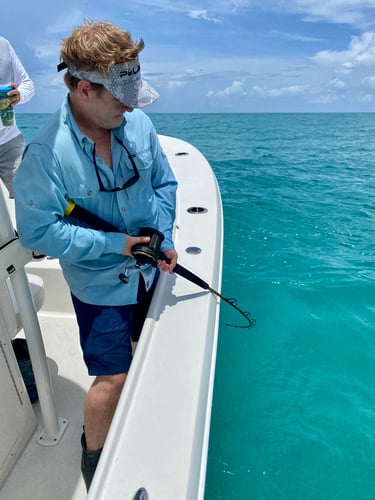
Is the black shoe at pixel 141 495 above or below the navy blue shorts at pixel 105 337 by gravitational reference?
below

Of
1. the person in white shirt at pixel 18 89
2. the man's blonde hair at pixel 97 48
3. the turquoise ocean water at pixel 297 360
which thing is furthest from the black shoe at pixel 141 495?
the person in white shirt at pixel 18 89

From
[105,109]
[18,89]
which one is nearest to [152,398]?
[105,109]

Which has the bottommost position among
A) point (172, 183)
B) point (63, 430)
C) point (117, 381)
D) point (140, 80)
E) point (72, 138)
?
point (63, 430)

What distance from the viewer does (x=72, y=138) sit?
1275 millimetres

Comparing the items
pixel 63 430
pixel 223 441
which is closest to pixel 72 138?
pixel 63 430

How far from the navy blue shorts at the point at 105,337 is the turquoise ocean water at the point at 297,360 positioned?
0.98 meters

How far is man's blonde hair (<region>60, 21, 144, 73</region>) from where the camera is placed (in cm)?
116

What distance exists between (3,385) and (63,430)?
1.74ft

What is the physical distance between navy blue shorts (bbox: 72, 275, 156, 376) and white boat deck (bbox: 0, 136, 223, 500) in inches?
3.4

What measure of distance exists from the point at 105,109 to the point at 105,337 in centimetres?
85

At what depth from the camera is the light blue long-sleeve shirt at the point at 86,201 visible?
122 cm

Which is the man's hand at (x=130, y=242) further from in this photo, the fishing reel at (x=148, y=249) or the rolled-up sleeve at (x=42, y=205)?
the rolled-up sleeve at (x=42, y=205)

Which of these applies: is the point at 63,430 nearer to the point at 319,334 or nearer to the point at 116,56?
the point at 116,56

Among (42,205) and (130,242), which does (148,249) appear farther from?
(42,205)
